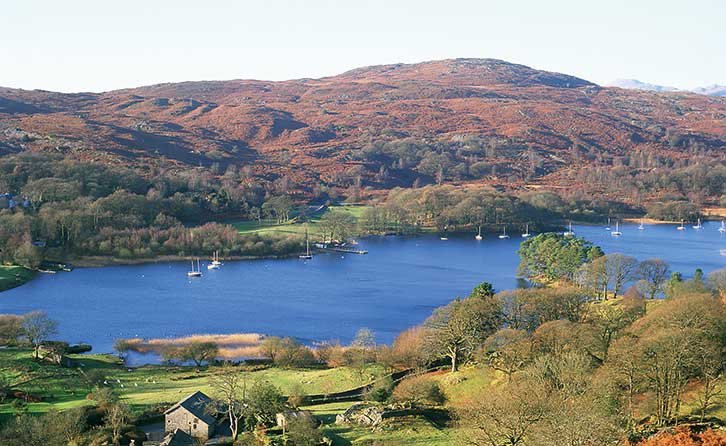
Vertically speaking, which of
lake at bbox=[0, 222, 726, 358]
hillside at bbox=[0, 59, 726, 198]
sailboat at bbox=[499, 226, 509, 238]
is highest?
hillside at bbox=[0, 59, 726, 198]

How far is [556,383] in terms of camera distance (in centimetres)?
2423

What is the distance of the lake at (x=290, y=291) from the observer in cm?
4753

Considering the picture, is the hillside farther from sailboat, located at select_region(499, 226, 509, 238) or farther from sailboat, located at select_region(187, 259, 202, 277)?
sailboat, located at select_region(187, 259, 202, 277)

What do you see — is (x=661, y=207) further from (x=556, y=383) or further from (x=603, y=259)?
(x=556, y=383)

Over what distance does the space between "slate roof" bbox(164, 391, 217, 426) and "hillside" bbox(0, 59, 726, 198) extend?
3295 inches

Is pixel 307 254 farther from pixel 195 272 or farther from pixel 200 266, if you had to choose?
pixel 195 272

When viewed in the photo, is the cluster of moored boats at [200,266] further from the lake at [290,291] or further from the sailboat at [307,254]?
the sailboat at [307,254]

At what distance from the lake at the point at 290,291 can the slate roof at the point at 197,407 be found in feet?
60.2

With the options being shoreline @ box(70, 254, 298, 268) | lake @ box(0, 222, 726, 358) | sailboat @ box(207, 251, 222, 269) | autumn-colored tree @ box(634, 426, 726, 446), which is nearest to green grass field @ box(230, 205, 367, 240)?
lake @ box(0, 222, 726, 358)

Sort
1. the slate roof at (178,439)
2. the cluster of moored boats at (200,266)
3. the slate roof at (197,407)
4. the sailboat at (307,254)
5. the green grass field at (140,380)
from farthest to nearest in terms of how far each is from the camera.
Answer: the sailboat at (307,254) → the cluster of moored boats at (200,266) → the green grass field at (140,380) → the slate roof at (197,407) → the slate roof at (178,439)

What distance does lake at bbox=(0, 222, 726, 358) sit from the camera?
47.5 m

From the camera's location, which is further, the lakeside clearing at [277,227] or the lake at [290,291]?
the lakeside clearing at [277,227]

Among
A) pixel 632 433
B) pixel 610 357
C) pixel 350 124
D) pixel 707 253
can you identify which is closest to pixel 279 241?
pixel 707 253

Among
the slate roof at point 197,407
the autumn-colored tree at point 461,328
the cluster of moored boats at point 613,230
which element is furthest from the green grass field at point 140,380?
the cluster of moored boats at point 613,230
